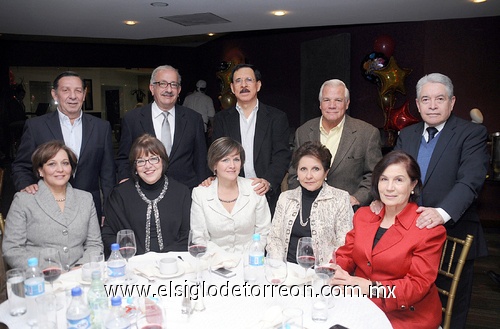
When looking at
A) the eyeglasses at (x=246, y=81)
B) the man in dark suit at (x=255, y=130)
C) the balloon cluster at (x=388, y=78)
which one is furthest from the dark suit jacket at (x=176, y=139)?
the balloon cluster at (x=388, y=78)

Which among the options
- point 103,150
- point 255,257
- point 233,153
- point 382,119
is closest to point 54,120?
point 103,150

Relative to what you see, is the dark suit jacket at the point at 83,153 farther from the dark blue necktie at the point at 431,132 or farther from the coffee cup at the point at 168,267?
the dark blue necktie at the point at 431,132

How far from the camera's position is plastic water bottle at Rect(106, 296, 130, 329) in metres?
1.50

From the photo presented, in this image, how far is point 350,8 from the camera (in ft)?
17.1

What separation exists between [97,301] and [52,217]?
120 centimetres

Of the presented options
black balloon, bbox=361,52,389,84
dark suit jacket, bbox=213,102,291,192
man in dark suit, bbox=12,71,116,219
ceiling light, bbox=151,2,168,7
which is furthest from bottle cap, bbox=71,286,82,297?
black balloon, bbox=361,52,389,84

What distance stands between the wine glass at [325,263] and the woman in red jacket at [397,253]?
0.30 ft

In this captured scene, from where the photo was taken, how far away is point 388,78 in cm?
609

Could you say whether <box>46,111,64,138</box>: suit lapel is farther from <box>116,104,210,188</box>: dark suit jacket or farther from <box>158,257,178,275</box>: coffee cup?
<box>158,257,178,275</box>: coffee cup

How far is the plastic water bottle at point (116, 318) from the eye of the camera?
4.92 ft

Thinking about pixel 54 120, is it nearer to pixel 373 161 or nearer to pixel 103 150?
pixel 103 150

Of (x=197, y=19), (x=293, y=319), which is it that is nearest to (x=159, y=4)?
(x=197, y=19)

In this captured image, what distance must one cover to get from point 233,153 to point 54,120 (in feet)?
4.59

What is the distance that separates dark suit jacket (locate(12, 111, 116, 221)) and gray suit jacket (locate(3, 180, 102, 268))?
1.58 ft
